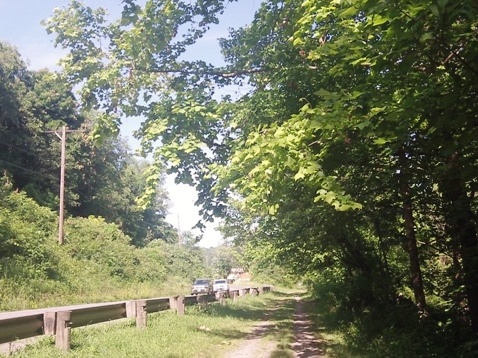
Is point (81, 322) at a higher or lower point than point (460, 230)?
lower

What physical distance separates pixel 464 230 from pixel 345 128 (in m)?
3.15

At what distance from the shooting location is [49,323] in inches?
325

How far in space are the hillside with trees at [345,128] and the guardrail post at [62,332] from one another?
427 cm

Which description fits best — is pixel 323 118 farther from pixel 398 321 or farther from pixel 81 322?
pixel 398 321

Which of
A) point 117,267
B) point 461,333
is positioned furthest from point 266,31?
point 117,267

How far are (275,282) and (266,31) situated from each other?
66.3 metres

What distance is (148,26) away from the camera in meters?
10.6

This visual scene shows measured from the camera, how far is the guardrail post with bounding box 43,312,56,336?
27.0 feet

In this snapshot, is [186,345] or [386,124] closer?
[386,124]

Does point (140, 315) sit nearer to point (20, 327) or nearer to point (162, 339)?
point (162, 339)

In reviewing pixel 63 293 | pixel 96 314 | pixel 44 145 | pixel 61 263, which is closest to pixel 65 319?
pixel 96 314

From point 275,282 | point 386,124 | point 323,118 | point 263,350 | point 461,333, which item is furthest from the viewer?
point 275,282

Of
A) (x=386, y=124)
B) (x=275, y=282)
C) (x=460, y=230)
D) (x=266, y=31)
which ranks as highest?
(x=266, y=31)

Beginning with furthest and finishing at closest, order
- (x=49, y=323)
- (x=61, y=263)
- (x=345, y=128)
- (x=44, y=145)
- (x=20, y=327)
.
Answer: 1. (x=44, y=145)
2. (x=61, y=263)
3. (x=49, y=323)
4. (x=20, y=327)
5. (x=345, y=128)
